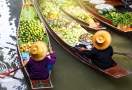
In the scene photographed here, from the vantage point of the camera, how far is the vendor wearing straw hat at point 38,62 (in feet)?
16.3

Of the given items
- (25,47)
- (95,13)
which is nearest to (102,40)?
(25,47)

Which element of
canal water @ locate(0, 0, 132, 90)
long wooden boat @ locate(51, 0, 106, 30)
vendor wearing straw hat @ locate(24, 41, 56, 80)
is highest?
long wooden boat @ locate(51, 0, 106, 30)

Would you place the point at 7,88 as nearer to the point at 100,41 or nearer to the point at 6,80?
the point at 6,80

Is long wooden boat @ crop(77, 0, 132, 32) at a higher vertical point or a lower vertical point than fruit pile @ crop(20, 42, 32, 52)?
higher

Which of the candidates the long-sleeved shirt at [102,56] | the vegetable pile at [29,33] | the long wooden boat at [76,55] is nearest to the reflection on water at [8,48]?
the vegetable pile at [29,33]

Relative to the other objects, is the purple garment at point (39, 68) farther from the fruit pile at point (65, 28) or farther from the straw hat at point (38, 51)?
the fruit pile at point (65, 28)

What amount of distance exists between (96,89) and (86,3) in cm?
438

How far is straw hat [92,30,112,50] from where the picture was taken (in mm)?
5488

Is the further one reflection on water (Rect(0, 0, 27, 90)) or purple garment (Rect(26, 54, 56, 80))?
reflection on water (Rect(0, 0, 27, 90))

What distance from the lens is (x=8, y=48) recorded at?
22.8 ft

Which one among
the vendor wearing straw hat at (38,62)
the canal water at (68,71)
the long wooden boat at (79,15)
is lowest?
the canal water at (68,71)

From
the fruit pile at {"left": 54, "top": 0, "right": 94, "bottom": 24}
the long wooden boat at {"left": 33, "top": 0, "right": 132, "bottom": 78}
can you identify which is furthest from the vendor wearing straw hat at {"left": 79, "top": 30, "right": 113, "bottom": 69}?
the fruit pile at {"left": 54, "top": 0, "right": 94, "bottom": 24}

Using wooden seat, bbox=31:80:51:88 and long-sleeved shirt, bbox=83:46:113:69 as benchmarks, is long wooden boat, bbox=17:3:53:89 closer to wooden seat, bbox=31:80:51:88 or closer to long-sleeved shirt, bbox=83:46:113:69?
wooden seat, bbox=31:80:51:88

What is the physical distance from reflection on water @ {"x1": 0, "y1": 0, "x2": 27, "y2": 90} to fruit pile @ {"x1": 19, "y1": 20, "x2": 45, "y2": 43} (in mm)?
526
